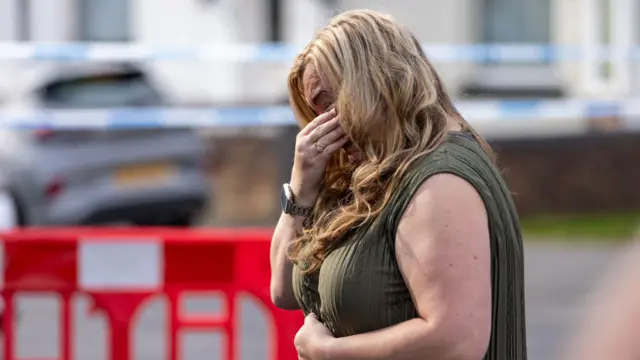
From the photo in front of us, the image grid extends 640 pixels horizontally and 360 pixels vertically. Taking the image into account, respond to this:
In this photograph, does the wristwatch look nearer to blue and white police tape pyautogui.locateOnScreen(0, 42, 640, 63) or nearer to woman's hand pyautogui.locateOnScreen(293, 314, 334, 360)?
woman's hand pyautogui.locateOnScreen(293, 314, 334, 360)

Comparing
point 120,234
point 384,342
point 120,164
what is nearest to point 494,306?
point 384,342

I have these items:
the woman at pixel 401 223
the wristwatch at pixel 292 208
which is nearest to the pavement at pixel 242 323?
the wristwatch at pixel 292 208

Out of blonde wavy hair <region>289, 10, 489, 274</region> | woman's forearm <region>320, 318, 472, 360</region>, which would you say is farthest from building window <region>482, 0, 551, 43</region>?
woman's forearm <region>320, 318, 472, 360</region>

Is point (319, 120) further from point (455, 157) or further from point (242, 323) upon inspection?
point (242, 323)

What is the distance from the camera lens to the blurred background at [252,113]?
9977mm

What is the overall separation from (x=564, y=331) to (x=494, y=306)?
5548mm

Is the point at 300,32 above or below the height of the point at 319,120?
below

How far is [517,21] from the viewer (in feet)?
53.3

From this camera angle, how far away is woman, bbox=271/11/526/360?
2.26 metres

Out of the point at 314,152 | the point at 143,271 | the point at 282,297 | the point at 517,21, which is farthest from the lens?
the point at 517,21

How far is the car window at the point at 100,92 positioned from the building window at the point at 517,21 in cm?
677

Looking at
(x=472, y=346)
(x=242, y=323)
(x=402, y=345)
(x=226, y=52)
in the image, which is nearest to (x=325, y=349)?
(x=402, y=345)

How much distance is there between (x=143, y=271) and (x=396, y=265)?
8.82 ft

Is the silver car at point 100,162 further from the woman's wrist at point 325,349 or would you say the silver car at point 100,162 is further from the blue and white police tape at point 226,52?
the woman's wrist at point 325,349
